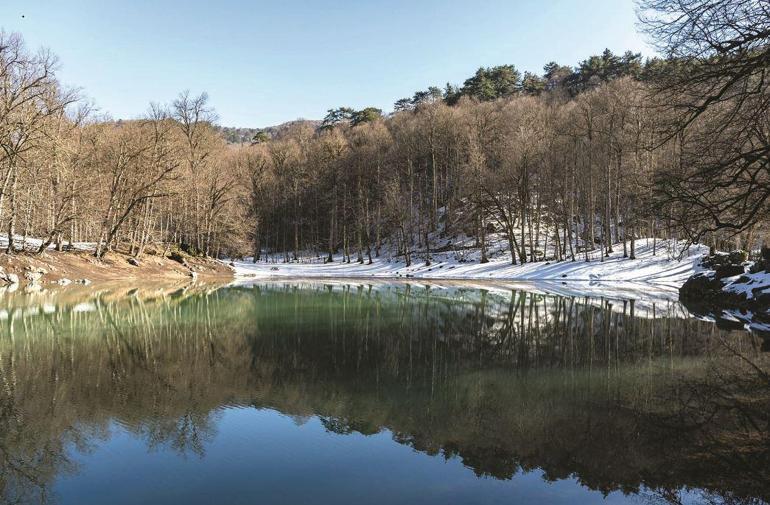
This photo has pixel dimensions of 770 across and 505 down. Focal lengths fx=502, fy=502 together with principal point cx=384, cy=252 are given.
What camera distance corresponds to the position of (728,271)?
2559 centimetres

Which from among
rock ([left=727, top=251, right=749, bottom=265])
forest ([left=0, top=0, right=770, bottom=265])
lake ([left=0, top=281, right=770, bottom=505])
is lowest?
lake ([left=0, top=281, right=770, bottom=505])

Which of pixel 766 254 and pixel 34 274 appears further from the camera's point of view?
pixel 34 274

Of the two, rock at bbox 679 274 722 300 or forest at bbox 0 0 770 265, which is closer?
forest at bbox 0 0 770 265

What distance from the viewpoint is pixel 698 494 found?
17.9 feet

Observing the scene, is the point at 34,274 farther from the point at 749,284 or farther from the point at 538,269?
the point at 749,284

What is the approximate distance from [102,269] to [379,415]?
33.6 meters

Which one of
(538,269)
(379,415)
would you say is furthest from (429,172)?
(379,415)

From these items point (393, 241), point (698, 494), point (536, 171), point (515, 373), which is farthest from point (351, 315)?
point (393, 241)

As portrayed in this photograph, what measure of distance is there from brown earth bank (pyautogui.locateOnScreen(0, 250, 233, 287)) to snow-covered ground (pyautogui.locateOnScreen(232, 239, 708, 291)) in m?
3.60

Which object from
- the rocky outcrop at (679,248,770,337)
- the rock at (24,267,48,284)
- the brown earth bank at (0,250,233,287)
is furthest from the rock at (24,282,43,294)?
the rocky outcrop at (679,248,770,337)

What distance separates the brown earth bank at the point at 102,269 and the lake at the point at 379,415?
16.3 m

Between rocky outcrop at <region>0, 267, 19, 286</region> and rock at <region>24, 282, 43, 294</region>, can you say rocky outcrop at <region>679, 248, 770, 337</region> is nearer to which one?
rock at <region>24, 282, 43, 294</region>

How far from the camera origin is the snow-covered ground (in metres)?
37.5

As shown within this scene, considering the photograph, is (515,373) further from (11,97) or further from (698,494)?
(11,97)
